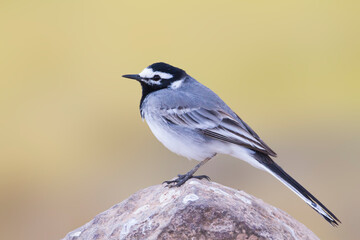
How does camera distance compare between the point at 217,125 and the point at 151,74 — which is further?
the point at 151,74

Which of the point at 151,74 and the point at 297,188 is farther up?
the point at 151,74

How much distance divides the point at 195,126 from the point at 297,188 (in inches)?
54.5

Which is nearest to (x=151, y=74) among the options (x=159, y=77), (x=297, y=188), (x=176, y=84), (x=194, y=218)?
(x=159, y=77)

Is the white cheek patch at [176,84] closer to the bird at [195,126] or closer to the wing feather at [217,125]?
the bird at [195,126]

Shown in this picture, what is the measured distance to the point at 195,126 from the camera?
7285 mm

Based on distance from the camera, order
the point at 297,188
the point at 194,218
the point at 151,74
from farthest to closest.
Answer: the point at 151,74
the point at 297,188
the point at 194,218

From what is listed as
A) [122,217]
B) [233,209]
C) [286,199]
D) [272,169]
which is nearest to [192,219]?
[233,209]

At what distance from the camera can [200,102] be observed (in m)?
7.55

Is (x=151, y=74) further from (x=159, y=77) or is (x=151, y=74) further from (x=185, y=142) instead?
(x=185, y=142)

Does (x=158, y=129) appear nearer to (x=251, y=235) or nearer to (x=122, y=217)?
(x=122, y=217)

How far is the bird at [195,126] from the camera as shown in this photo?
23.1 feet

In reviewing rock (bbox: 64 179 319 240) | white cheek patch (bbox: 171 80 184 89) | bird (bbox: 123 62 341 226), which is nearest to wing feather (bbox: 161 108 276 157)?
bird (bbox: 123 62 341 226)

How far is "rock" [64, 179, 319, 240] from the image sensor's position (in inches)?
229

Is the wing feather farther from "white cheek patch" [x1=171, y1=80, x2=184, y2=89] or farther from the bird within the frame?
"white cheek patch" [x1=171, y1=80, x2=184, y2=89]
